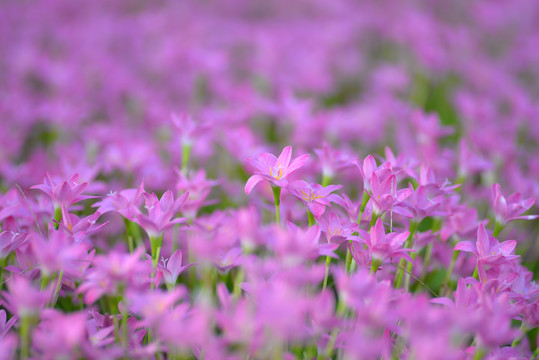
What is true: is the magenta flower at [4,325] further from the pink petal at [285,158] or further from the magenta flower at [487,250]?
the magenta flower at [487,250]

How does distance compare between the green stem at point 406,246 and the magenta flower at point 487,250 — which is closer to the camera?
the magenta flower at point 487,250

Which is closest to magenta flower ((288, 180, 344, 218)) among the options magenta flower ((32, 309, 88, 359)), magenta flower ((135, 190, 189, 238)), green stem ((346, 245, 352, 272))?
green stem ((346, 245, 352, 272))

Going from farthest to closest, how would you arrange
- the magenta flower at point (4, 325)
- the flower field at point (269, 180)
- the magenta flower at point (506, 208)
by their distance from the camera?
the magenta flower at point (506, 208)
the magenta flower at point (4, 325)
the flower field at point (269, 180)

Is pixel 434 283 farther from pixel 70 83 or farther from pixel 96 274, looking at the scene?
pixel 70 83

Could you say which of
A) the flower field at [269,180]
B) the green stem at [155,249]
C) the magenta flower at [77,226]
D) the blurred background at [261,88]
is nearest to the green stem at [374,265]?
the flower field at [269,180]

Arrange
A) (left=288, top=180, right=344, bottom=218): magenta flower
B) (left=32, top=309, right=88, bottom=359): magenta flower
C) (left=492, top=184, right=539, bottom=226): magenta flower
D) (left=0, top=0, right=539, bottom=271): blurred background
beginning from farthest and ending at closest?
(left=0, top=0, right=539, bottom=271): blurred background < (left=492, top=184, right=539, bottom=226): magenta flower < (left=288, top=180, right=344, bottom=218): magenta flower < (left=32, top=309, right=88, bottom=359): magenta flower

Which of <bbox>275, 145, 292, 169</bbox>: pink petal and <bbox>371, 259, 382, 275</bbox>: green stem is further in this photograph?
<bbox>275, 145, 292, 169</bbox>: pink petal

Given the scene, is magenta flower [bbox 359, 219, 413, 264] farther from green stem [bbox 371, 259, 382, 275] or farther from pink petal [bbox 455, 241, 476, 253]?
pink petal [bbox 455, 241, 476, 253]

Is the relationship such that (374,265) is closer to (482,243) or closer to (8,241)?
(482,243)
